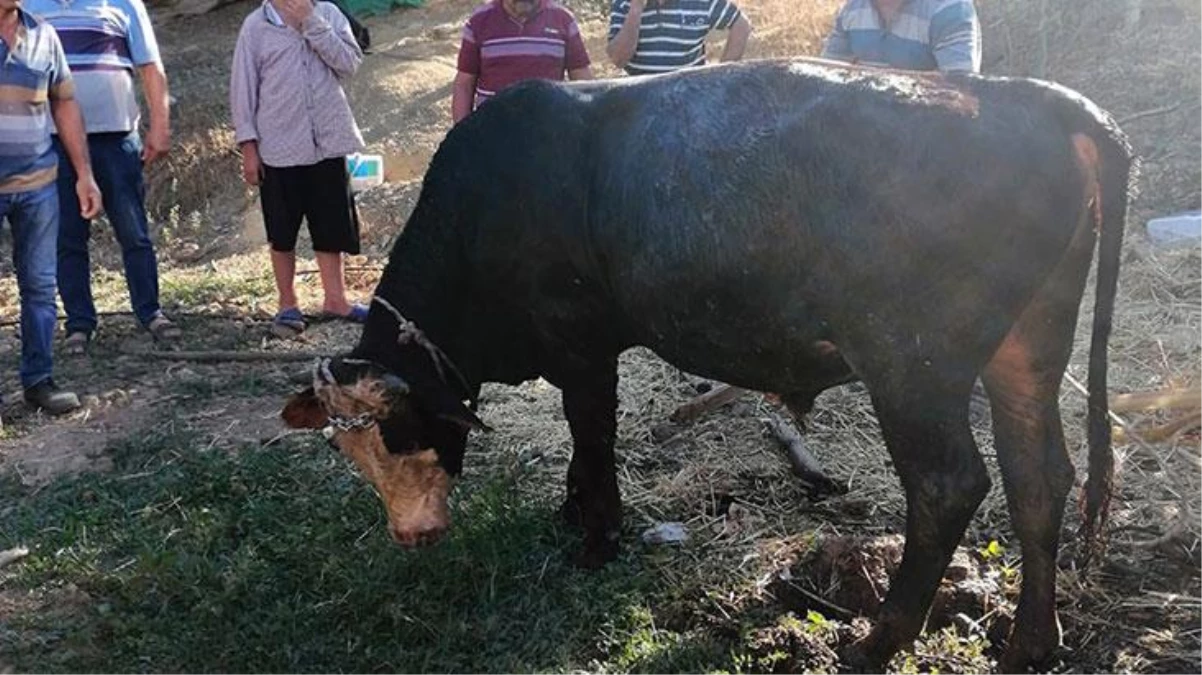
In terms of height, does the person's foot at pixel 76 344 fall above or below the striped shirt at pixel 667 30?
below

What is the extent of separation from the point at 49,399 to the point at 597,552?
340 cm

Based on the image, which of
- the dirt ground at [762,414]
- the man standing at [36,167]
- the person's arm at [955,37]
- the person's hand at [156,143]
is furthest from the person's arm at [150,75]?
the person's arm at [955,37]

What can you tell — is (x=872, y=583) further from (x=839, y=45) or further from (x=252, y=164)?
(x=252, y=164)

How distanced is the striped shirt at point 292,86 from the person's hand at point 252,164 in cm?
4

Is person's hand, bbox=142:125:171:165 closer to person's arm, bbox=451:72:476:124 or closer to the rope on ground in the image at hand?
the rope on ground

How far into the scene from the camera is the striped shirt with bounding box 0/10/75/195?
5.77m

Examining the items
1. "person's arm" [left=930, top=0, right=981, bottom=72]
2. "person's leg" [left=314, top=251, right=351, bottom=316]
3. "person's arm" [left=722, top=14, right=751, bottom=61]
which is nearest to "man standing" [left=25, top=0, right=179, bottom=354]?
"person's leg" [left=314, top=251, right=351, bottom=316]

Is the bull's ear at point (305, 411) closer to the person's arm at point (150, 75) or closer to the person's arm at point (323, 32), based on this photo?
the person's arm at point (323, 32)

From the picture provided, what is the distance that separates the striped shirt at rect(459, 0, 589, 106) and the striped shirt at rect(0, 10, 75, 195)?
2.14 meters

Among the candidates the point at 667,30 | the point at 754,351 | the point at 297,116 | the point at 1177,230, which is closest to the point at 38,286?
the point at 297,116

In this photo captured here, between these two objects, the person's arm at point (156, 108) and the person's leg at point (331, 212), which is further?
the person's leg at point (331, 212)

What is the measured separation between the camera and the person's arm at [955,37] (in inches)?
199

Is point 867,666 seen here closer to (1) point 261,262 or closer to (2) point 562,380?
(2) point 562,380

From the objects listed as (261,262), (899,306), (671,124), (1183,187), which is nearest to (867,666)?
(899,306)
